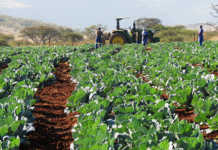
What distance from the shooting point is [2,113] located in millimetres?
4613

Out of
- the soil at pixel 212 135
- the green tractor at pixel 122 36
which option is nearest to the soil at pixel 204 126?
the soil at pixel 212 135

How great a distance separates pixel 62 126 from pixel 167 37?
42.5 meters

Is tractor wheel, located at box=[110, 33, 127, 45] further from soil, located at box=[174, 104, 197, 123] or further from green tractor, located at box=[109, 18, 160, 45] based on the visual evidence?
soil, located at box=[174, 104, 197, 123]

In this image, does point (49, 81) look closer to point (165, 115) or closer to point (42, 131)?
point (42, 131)

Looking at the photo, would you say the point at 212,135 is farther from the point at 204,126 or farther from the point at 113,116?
the point at 113,116

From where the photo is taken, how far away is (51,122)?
19.1 feet

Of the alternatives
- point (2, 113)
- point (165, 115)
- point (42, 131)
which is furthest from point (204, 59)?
point (2, 113)

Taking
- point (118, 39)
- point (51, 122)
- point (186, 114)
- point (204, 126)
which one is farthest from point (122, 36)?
point (204, 126)

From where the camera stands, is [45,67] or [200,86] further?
[45,67]

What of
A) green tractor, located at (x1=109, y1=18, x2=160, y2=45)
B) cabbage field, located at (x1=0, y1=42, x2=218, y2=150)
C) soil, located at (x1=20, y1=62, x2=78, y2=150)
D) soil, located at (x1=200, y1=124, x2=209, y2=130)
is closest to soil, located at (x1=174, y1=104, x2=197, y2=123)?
cabbage field, located at (x1=0, y1=42, x2=218, y2=150)

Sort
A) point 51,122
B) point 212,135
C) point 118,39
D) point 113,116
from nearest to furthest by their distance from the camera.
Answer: point 212,135 < point 113,116 < point 51,122 < point 118,39

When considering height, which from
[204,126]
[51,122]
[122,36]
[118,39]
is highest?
[122,36]

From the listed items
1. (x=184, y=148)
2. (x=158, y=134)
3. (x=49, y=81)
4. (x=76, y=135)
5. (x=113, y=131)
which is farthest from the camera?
(x=49, y=81)

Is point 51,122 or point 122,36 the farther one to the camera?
point 122,36
